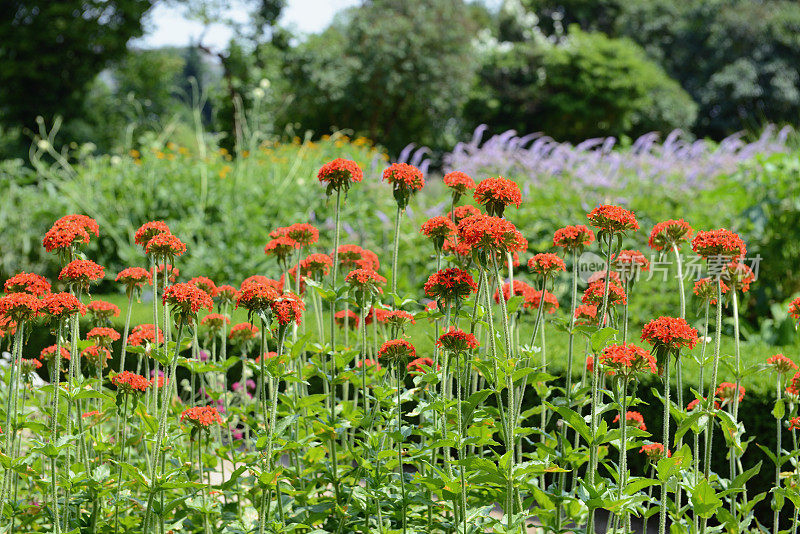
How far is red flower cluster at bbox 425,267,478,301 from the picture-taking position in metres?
1.83

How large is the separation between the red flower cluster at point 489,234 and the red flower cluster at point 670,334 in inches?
15.5

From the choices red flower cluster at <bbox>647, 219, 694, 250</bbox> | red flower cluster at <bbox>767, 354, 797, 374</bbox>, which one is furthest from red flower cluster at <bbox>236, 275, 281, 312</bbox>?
red flower cluster at <bbox>767, 354, 797, 374</bbox>

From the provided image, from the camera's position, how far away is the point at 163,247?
1.87 meters

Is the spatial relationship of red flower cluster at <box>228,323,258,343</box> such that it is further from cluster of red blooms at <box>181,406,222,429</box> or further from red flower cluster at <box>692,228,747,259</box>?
red flower cluster at <box>692,228,747,259</box>

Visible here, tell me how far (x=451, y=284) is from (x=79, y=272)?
99 centimetres

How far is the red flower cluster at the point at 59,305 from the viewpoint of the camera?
174 centimetres

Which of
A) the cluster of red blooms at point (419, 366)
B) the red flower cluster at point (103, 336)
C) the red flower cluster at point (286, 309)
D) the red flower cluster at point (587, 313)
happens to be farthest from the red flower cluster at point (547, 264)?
the red flower cluster at point (103, 336)

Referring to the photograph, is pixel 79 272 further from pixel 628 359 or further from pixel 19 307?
pixel 628 359

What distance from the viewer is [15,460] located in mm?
1870

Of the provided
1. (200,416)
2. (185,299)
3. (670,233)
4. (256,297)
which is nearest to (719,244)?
(670,233)

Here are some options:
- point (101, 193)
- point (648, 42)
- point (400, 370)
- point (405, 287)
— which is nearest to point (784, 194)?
point (405, 287)

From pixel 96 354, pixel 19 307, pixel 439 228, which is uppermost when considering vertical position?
pixel 439 228

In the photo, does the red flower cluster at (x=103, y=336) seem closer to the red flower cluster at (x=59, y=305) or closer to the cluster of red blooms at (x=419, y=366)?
the red flower cluster at (x=59, y=305)

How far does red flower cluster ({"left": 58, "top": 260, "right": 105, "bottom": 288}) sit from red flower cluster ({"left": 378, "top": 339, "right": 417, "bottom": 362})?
2.67 feet
